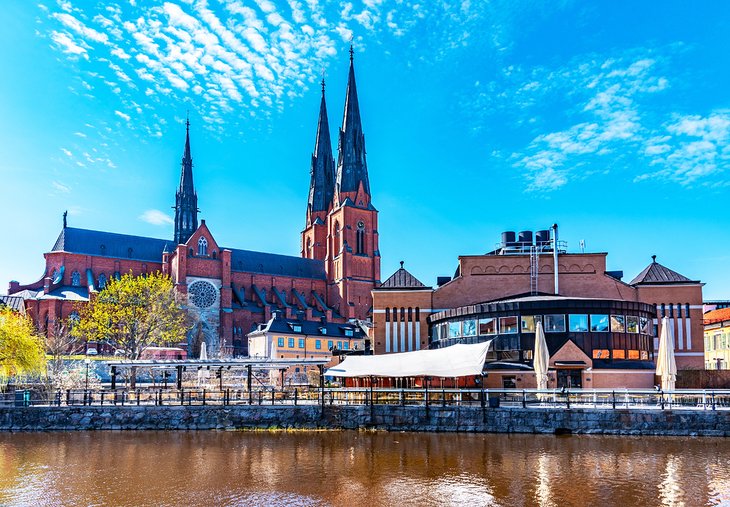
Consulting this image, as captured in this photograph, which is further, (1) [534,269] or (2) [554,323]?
(1) [534,269]

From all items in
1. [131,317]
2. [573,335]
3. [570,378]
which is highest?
[131,317]

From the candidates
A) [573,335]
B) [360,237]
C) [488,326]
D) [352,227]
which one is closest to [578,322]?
[573,335]

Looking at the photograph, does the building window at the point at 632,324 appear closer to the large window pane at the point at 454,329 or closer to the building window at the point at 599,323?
the building window at the point at 599,323

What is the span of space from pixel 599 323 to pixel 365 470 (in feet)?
78.6

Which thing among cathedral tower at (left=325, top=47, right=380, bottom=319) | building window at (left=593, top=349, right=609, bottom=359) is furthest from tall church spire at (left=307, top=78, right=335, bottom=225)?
building window at (left=593, top=349, right=609, bottom=359)

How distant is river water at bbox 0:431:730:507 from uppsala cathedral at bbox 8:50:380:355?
63.3m

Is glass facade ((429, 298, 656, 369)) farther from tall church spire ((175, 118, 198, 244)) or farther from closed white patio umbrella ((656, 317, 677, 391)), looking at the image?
tall church spire ((175, 118, 198, 244))

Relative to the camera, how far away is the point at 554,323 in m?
42.7

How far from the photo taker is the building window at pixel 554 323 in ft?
139

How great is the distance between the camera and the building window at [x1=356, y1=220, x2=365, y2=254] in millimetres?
117438

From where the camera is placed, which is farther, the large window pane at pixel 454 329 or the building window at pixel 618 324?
the large window pane at pixel 454 329

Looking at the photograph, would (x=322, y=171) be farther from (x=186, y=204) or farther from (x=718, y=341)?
(x=718, y=341)

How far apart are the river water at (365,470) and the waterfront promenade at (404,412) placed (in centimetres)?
139

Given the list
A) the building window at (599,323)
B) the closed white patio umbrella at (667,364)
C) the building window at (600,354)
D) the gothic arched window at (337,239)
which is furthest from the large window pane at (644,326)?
the gothic arched window at (337,239)
